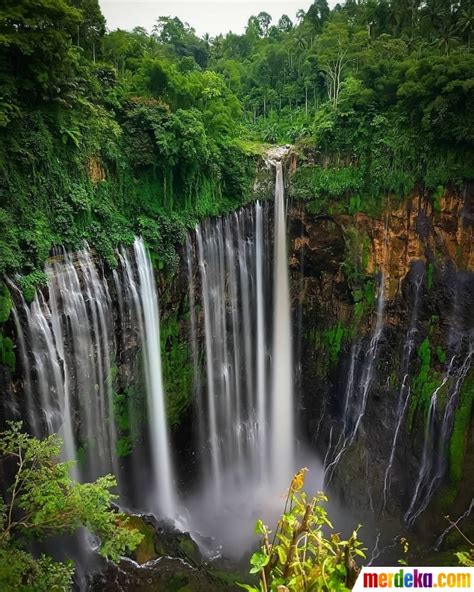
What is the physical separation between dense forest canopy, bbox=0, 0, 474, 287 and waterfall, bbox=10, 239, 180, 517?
61 centimetres

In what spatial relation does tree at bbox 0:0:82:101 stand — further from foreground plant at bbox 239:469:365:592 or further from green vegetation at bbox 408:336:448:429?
green vegetation at bbox 408:336:448:429

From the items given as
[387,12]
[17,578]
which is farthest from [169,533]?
[387,12]

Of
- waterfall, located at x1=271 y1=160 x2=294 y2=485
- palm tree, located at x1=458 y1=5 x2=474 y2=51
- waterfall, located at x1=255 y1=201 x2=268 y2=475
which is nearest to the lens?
waterfall, located at x1=255 y1=201 x2=268 y2=475

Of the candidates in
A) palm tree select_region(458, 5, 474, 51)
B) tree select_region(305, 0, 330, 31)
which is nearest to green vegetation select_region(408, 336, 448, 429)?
palm tree select_region(458, 5, 474, 51)

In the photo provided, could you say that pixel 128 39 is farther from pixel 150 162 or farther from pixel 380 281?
pixel 380 281

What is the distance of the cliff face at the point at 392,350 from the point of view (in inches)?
496

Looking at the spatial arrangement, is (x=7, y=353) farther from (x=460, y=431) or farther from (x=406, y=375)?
(x=460, y=431)

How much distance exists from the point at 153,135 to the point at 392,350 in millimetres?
9617

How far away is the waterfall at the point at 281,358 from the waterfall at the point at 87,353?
4199mm

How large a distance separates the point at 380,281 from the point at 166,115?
820cm

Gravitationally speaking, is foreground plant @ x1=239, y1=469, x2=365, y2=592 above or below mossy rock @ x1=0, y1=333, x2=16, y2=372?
above

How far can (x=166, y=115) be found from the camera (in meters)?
12.1

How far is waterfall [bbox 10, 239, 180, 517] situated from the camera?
9320 mm

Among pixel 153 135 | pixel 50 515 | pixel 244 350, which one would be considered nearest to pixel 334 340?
pixel 244 350
